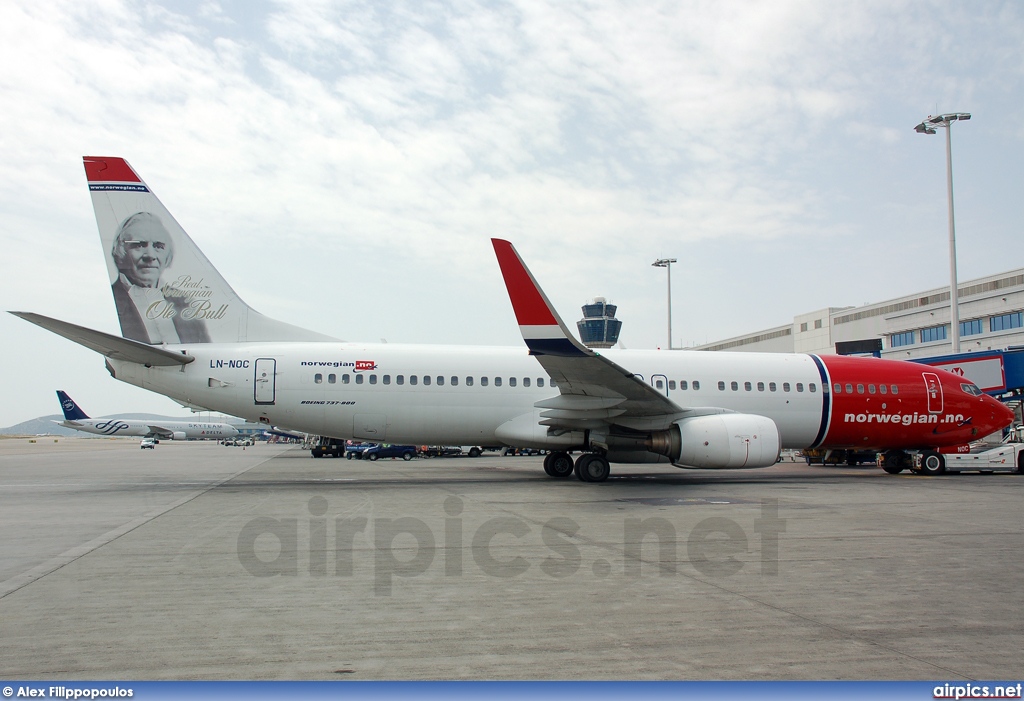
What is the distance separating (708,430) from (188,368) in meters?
11.4

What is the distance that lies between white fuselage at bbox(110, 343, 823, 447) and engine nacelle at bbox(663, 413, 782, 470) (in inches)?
101

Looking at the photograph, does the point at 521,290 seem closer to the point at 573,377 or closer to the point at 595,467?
the point at 573,377

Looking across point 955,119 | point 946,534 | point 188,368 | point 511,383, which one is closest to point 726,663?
point 946,534

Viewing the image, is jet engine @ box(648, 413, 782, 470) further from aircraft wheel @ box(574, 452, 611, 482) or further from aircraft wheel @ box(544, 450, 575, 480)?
aircraft wheel @ box(544, 450, 575, 480)

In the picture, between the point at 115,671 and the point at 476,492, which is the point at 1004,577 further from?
the point at 476,492

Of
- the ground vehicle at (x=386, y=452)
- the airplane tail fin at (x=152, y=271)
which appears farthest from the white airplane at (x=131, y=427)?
the airplane tail fin at (x=152, y=271)

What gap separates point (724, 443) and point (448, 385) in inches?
250

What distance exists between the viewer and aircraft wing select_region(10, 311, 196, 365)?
42.5ft

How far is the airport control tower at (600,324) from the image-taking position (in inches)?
2498

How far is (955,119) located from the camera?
27.9m

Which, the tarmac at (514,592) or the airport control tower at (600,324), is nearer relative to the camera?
the tarmac at (514,592)

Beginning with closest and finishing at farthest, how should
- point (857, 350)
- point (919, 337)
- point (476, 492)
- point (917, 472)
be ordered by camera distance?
point (476, 492), point (917, 472), point (857, 350), point (919, 337)

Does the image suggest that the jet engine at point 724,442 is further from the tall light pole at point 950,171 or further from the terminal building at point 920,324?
the terminal building at point 920,324

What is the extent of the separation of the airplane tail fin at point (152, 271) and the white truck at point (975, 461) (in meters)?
18.3
